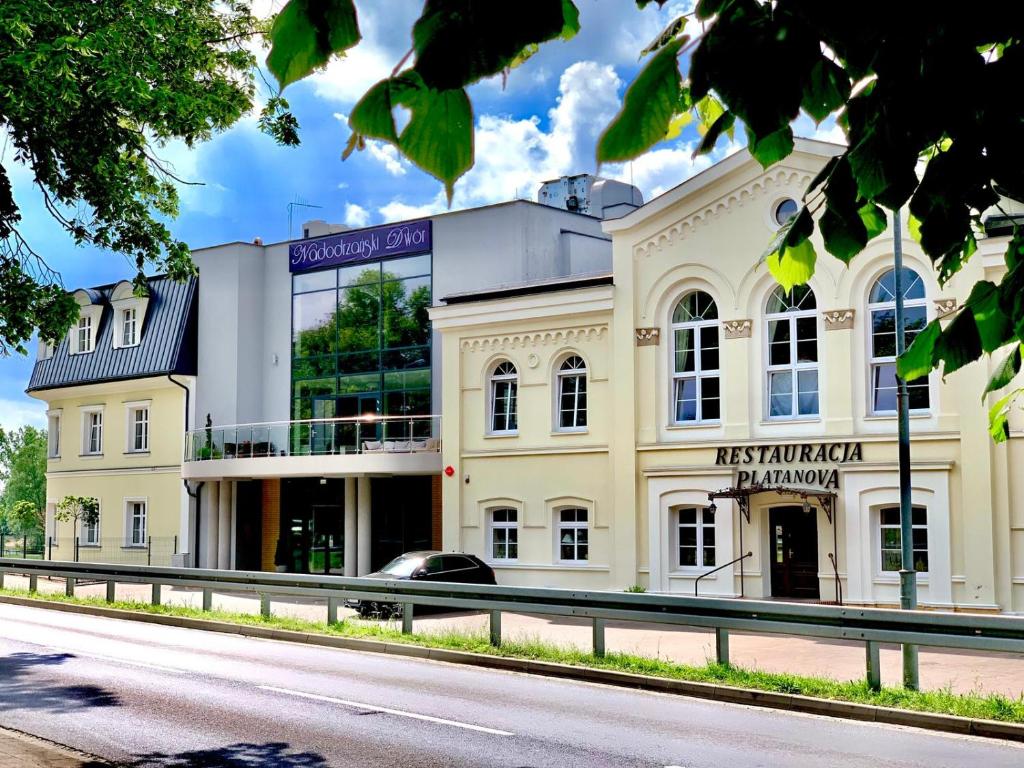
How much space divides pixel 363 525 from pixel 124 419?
1139 cm

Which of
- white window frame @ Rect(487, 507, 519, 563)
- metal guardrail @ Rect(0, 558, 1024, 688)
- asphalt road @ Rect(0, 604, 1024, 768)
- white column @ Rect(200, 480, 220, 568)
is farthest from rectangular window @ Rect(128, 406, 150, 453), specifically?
asphalt road @ Rect(0, 604, 1024, 768)

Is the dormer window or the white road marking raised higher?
the dormer window

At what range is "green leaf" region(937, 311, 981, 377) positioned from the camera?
2557 millimetres

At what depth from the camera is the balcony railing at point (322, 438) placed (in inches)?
1243

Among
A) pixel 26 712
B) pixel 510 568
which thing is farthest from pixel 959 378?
pixel 26 712

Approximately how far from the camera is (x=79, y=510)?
132ft

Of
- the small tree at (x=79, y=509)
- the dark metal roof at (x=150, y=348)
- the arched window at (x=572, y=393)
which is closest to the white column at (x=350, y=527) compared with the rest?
the dark metal roof at (x=150, y=348)

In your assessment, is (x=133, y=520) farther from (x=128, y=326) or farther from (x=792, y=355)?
(x=792, y=355)

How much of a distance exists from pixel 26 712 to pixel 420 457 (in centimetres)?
1908

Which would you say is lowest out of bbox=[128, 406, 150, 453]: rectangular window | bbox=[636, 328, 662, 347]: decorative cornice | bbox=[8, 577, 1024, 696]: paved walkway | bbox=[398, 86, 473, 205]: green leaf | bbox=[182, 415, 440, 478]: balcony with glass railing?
→ bbox=[8, 577, 1024, 696]: paved walkway

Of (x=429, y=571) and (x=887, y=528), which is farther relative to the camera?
(x=429, y=571)

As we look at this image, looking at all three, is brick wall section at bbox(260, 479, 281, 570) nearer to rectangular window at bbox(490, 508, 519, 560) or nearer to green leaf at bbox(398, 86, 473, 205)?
rectangular window at bbox(490, 508, 519, 560)

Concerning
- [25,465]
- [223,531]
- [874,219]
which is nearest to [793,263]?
[874,219]

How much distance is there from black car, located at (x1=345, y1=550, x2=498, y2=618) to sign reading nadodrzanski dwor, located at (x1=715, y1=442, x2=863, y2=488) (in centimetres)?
579
